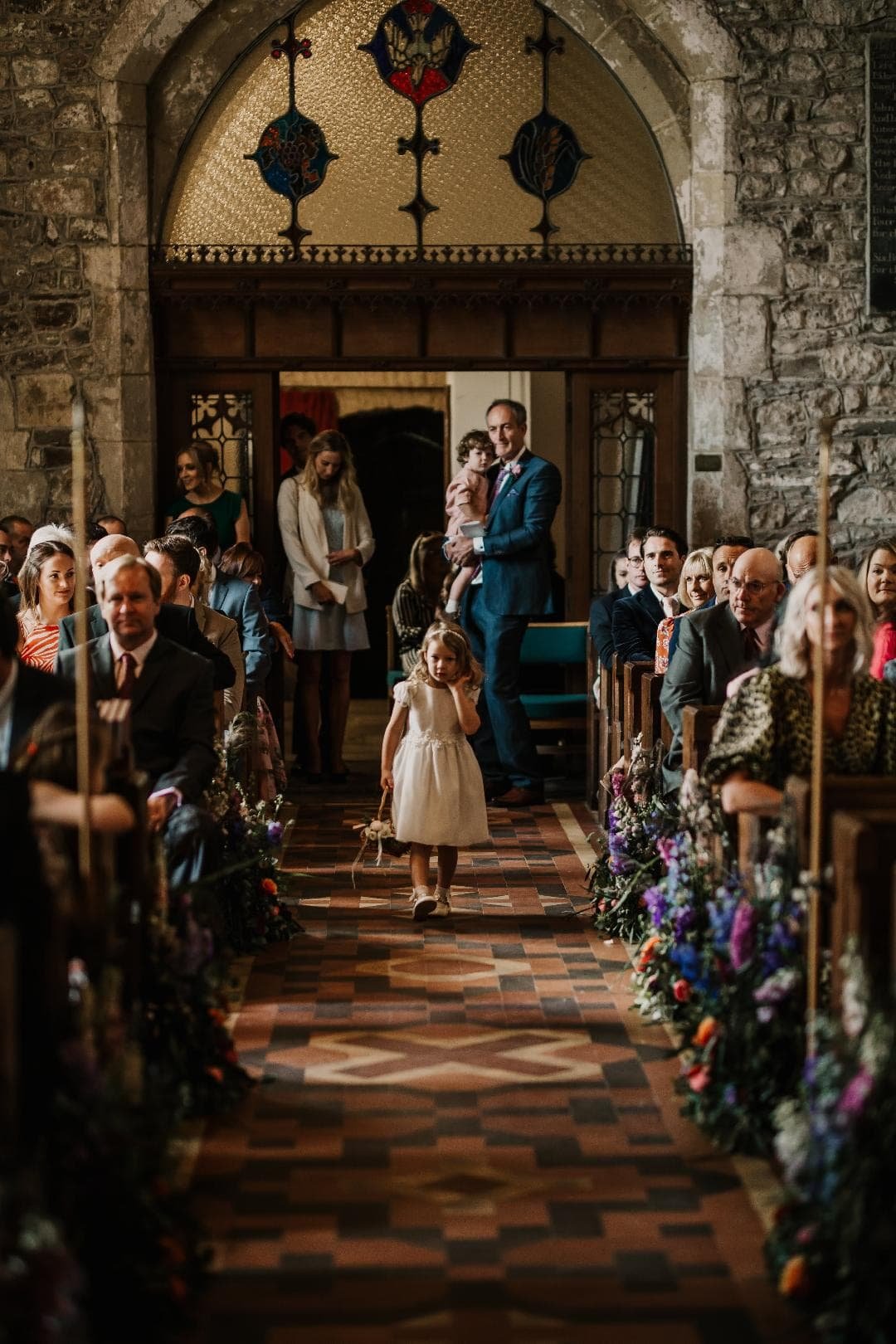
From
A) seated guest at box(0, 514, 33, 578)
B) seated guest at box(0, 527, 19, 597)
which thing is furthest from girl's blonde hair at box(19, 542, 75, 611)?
seated guest at box(0, 514, 33, 578)

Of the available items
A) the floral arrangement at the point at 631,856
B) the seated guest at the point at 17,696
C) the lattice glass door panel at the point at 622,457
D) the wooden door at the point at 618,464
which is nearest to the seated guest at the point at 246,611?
the floral arrangement at the point at 631,856

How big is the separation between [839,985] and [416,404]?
36.0 ft

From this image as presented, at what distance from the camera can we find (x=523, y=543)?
30.3 feet

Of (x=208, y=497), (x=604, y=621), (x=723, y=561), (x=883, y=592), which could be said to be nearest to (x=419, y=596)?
(x=208, y=497)

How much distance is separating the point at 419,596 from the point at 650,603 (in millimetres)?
2056

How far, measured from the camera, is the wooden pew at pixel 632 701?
7.18 m

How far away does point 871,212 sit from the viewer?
9.66 meters

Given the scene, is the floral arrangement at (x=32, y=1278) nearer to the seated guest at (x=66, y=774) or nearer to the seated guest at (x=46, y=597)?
the seated guest at (x=66, y=774)

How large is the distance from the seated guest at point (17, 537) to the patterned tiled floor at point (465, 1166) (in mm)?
3350

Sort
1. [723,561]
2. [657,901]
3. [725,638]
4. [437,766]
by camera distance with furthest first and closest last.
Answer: [723,561] < [437,766] < [725,638] < [657,901]

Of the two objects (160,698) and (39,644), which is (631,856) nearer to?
(160,698)

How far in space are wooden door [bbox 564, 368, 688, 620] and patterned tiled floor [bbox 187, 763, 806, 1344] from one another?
425 cm

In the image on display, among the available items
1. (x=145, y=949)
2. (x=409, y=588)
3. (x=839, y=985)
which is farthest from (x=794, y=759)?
(x=409, y=588)

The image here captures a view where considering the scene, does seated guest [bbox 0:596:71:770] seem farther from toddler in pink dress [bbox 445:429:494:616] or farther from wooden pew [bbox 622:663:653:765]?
toddler in pink dress [bbox 445:429:494:616]
